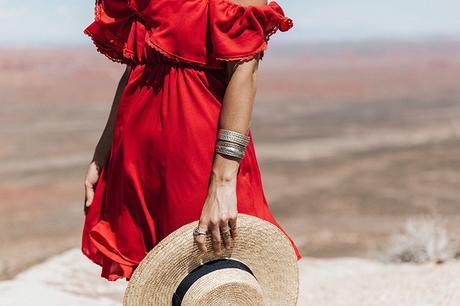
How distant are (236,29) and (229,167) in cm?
37

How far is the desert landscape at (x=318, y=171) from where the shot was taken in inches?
342

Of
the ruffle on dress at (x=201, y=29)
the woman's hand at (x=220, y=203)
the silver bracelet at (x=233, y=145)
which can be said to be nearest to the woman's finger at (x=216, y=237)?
the woman's hand at (x=220, y=203)

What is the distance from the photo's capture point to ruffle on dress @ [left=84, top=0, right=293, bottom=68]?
78.8 inches

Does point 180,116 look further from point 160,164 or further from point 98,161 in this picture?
point 98,161

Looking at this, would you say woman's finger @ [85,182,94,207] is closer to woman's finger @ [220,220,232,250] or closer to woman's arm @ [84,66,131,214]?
woman's arm @ [84,66,131,214]

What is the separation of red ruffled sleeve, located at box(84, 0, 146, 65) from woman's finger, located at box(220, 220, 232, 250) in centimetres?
53

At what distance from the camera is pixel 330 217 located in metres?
10.9

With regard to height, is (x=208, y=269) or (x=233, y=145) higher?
(x=233, y=145)

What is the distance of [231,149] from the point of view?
6.67 feet

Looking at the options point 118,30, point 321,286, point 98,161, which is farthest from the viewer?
point 321,286

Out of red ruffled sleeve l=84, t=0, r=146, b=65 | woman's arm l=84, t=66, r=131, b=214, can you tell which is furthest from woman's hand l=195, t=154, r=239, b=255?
woman's arm l=84, t=66, r=131, b=214

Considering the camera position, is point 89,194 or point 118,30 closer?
point 118,30

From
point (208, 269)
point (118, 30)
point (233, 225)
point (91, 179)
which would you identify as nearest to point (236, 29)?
point (118, 30)

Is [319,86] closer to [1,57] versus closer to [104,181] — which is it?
[1,57]
